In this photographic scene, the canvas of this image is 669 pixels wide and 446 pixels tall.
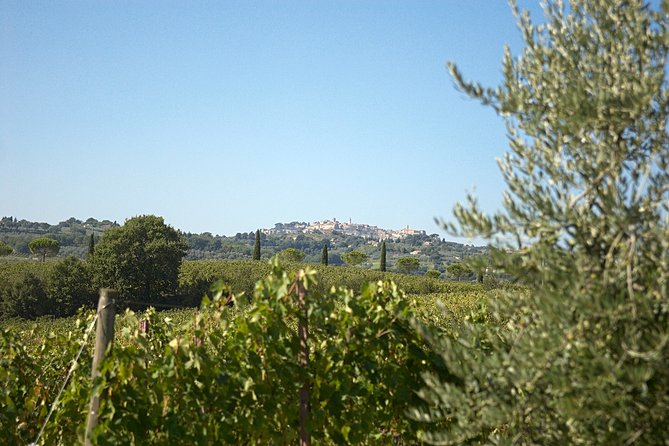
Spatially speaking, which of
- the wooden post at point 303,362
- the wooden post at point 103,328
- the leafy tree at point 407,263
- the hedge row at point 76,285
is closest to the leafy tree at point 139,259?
the hedge row at point 76,285

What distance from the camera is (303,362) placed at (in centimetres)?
412

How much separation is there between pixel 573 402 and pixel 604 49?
171 cm

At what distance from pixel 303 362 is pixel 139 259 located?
39.4 metres

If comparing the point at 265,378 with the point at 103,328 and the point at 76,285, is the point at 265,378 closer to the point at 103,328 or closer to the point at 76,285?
the point at 103,328

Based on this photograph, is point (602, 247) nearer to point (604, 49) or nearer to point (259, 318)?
point (604, 49)

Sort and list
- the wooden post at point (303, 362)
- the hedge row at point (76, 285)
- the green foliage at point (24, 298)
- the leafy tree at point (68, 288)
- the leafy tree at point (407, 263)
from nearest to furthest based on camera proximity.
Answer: the wooden post at point (303, 362)
the green foliage at point (24, 298)
the hedge row at point (76, 285)
the leafy tree at point (68, 288)
the leafy tree at point (407, 263)

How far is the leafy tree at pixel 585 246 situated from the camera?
2.61m

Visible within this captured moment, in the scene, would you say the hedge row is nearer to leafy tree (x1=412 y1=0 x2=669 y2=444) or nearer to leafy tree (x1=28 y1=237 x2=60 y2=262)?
leafy tree (x1=412 y1=0 x2=669 y2=444)

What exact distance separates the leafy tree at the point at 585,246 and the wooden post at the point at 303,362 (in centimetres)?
118

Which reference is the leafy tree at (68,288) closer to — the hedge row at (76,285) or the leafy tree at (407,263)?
the hedge row at (76,285)

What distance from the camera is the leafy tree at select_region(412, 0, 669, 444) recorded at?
2.61 metres

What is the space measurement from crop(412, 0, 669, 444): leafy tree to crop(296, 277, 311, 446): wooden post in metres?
1.18

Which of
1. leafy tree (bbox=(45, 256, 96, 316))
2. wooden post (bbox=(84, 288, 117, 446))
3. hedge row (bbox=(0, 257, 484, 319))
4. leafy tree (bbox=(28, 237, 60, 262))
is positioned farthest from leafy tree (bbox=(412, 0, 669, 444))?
leafy tree (bbox=(28, 237, 60, 262))

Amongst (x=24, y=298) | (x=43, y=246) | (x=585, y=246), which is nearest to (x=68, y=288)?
(x=24, y=298)
